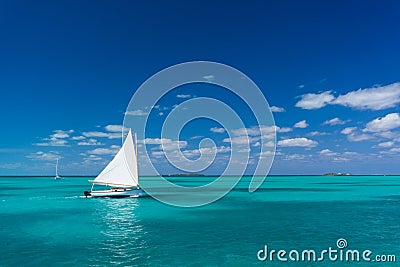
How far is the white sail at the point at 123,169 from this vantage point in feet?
190

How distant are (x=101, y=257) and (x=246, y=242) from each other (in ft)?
36.9

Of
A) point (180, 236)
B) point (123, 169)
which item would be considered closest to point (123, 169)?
point (123, 169)

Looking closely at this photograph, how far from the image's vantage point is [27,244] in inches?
1024

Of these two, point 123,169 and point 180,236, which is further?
point 123,169

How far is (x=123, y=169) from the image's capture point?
193ft

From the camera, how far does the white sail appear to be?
5806 cm

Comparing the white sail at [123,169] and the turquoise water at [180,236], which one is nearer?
the turquoise water at [180,236]

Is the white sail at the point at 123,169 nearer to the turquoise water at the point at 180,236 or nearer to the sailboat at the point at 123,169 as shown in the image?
the sailboat at the point at 123,169

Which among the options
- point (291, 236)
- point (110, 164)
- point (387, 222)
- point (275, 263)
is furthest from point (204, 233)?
point (110, 164)

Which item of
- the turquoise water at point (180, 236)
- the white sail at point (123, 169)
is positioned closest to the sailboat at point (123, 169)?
the white sail at point (123, 169)

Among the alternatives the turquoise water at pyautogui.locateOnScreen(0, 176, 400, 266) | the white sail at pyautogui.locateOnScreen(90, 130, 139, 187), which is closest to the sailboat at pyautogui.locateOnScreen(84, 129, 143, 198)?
the white sail at pyautogui.locateOnScreen(90, 130, 139, 187)

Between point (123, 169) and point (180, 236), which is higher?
point (123, 169)

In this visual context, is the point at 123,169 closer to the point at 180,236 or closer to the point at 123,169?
the point at 123,169

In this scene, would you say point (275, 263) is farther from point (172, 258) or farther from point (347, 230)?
point (347, 230)
